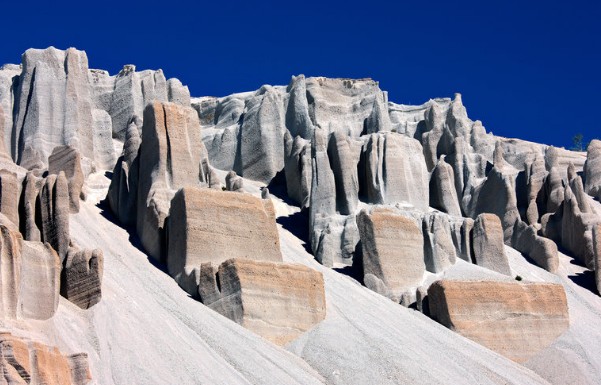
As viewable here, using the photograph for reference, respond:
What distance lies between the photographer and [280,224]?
58.5 m

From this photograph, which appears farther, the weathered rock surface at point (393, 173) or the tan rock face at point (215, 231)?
the weathered rock surface at point (393, 173)

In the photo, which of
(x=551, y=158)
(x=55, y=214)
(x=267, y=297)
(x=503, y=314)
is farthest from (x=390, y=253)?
(x=551, y=158)

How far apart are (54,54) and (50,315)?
27.6 m

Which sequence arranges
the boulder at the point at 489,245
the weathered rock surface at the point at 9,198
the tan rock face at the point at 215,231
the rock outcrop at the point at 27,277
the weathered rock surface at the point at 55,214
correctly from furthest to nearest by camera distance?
1. the boulder at the point at 489,245
2. the tan rock face at the point at 215,231
3. the weathered rock surface at the point at 55,214
4. the weathered rock surface at the point at 9,198
5. the rock outcrop at the point at 27,277

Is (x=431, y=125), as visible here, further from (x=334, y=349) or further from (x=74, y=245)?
(x=74, y=245)

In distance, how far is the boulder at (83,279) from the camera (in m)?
39.8

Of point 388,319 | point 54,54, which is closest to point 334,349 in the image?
point 388,319

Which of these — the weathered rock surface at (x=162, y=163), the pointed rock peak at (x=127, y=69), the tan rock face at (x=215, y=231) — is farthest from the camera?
the pointed rock peak at (x=127, y=69)

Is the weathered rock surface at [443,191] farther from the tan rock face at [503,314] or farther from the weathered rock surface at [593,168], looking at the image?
the weathered rock surface at [593,168]

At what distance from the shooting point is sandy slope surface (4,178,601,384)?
37656mm

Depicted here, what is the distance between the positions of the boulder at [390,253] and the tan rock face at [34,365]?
68.6 ft

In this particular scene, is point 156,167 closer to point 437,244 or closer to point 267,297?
point 267,297

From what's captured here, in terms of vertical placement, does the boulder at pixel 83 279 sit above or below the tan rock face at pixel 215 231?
below

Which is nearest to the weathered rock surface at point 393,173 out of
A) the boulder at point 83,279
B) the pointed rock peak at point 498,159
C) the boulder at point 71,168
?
the pointed rock peak at point 498,159
